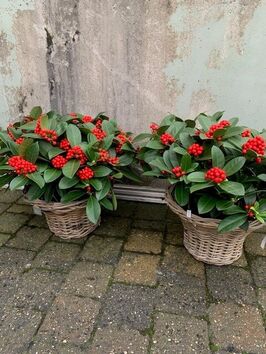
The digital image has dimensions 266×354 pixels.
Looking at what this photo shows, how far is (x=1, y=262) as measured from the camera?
1770 millimetres

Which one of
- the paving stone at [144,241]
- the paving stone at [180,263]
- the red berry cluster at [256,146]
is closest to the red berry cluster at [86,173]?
the paving stone at [144,241]

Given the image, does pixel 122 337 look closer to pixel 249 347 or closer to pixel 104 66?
pixel 249 347

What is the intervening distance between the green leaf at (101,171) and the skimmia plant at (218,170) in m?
0.21

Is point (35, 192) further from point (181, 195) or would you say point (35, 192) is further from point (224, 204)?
point (224, 204)

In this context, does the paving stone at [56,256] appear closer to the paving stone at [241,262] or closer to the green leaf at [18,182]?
the green leaf at [18,182]

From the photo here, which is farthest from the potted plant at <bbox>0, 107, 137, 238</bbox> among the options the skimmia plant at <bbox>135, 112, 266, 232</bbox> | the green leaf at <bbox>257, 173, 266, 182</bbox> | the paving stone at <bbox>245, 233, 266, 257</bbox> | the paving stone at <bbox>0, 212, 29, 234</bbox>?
the paving stone at <bbox>245, 233, 266, 257</bbox>

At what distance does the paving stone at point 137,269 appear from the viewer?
1649 millimetres

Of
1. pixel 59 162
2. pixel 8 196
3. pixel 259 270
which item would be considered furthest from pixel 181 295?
pixel 8 196

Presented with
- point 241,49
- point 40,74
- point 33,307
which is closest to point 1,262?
point 33,307

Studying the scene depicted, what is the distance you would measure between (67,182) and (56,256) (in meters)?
0.48

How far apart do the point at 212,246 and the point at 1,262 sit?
1171 millimetres

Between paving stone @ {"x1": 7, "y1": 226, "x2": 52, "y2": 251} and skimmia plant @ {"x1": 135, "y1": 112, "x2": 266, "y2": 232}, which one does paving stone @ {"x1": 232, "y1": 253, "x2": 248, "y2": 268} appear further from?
paving stone @ {"x1": 7, "y1": 226, "x2": 52, "y2": 251}

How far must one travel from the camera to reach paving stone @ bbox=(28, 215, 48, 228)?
2114 mm

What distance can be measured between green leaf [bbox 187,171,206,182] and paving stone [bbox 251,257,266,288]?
658 millimetres
